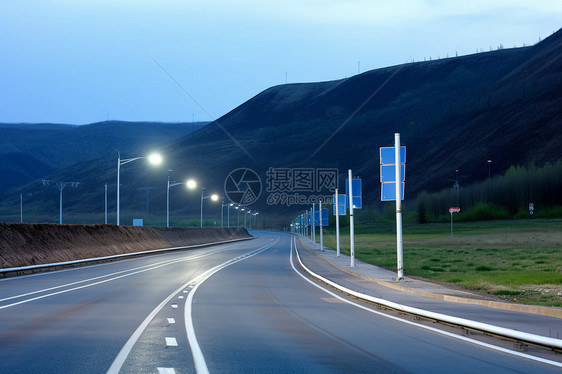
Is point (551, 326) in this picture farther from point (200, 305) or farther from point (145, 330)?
point (200, 305)

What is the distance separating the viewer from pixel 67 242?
40.6 metres

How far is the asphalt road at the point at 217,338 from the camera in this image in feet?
31.2

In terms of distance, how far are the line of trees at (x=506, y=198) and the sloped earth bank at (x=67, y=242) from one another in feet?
347

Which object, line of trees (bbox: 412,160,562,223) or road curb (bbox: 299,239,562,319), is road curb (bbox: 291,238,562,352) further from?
line of trees (bbox: 412,160,562,223)

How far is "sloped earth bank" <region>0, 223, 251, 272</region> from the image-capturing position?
109 ft

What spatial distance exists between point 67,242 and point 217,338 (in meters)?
30.5

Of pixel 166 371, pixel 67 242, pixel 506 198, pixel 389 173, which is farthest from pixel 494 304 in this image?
pixel 506 198

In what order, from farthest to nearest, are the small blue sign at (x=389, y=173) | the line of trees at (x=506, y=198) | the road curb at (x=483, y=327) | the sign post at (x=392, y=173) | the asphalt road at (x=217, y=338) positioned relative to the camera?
the line of trees at (x=506, y=198)
the small blue sign at (x=389, y=173)
the sign post at (x=392, y=173)
the road curb at (x=483, y=327)
the asphalt road at (x=217, y=338)

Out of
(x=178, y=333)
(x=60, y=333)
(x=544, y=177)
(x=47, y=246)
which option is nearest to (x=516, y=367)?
(x=178, y=333)

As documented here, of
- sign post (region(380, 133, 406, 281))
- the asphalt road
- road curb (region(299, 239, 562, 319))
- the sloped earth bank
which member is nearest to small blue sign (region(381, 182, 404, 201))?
sign post (region(380, 133, 406, 281))

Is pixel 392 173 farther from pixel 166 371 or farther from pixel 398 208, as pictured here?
pixel 166 371

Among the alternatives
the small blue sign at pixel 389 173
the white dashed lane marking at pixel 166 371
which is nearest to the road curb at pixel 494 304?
the small blue sign at pixel 389 173

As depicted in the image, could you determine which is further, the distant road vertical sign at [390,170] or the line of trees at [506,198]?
the line of trees at [506,198]

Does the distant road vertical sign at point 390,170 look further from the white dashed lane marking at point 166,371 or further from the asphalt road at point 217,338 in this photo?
the white dashed lane marking at point 166,371
